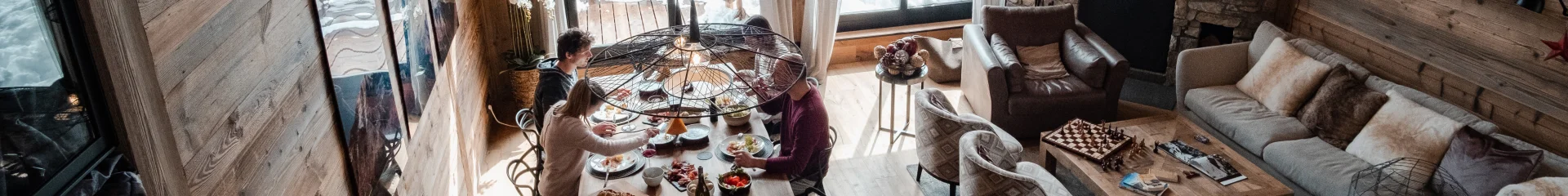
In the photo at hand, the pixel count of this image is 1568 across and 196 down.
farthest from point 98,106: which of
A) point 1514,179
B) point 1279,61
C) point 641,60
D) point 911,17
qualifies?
point 911,17

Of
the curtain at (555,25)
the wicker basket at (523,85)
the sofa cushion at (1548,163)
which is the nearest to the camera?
the sofa cushion at (1548,163)

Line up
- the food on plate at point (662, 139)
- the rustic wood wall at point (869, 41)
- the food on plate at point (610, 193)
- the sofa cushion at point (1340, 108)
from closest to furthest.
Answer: the food on plate at point (610, 193), the food on plate at point (662, 139), the sofa cushion at point (1340, 108), the rustic wood wall at point (869, 41)

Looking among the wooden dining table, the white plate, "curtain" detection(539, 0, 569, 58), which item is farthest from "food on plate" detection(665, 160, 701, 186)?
"curtain" detection(539, 0, 569, 58)

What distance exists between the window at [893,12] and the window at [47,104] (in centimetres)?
533

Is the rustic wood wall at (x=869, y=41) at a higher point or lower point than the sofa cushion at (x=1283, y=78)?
lower

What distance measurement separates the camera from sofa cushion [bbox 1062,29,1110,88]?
4.91 metres

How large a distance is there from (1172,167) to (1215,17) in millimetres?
2058

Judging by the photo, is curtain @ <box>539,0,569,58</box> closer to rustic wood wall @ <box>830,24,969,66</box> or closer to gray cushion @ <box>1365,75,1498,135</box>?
rustic wood wall @ <box>830,24,969,66</box>

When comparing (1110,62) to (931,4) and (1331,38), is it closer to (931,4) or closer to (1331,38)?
(1331,38)

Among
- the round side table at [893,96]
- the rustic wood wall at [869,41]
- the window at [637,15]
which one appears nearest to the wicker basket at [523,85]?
the window at [637,15]

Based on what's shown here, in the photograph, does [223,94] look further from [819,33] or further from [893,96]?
[819,33]

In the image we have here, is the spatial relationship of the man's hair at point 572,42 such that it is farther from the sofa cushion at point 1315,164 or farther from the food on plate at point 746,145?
the sofa cushion at point 1315,164

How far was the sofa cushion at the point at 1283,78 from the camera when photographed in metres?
4.61

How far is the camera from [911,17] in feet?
22.0
